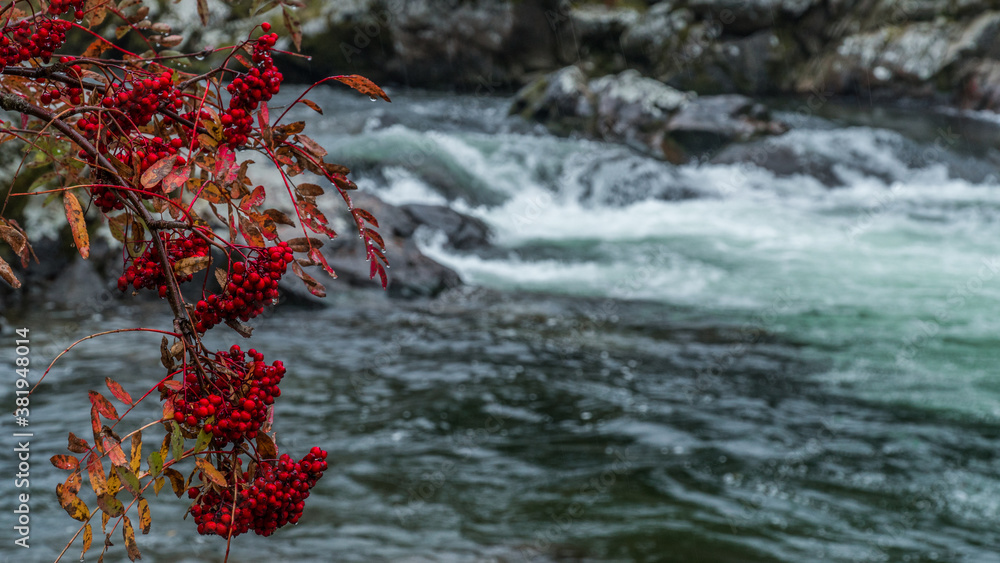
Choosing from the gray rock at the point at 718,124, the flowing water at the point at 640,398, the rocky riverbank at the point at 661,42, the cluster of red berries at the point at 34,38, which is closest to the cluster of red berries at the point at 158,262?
the cluster of red berries at the point at 34,38

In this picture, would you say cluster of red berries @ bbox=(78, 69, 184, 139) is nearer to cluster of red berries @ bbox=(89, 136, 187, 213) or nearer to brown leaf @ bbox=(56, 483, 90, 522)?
cluster of red berries @ bbox=(89, 136, 187, 213)

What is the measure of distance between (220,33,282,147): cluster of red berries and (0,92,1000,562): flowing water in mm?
2787

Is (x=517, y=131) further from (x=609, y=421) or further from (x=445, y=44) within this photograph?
(x=609, y=421)

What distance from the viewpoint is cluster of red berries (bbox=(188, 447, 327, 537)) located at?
4.24 ft

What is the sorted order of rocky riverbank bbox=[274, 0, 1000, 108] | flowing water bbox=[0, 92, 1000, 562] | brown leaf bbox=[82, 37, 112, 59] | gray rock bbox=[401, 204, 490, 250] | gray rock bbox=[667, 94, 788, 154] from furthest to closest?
1. rocky riverbank bbox=[274, 0, 1000, 108]
2. gray rock bbox=[667, 94, 788, 154]
3. gray rock bbox=[401, 204, 490, 250]
4. flowing water bbox=[0, 92, 1000, 562]
5. brown leaf bbox=[82, 37, 112, 59]

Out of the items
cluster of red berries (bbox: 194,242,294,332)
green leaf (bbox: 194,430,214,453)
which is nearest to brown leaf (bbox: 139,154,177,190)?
cluster of red berries (bbox: 194,242,294,332)

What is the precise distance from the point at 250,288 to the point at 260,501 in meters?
0.34

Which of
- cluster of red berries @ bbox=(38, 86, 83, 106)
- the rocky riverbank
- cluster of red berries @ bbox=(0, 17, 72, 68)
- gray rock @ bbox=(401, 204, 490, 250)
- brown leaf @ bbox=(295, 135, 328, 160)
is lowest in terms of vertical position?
brown leaf @ bbox=(295, 135, 328, 160)

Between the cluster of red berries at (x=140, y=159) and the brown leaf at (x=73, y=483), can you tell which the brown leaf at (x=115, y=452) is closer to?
the brown leaf at (x=73, y=483)

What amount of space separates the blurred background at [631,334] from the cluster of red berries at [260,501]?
75.8 inches

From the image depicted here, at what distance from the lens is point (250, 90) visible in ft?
4.44

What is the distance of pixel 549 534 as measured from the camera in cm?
399

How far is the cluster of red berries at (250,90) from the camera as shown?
1.35 m

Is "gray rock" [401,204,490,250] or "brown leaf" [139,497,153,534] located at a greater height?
"gray rock" [401,204,490,250]
